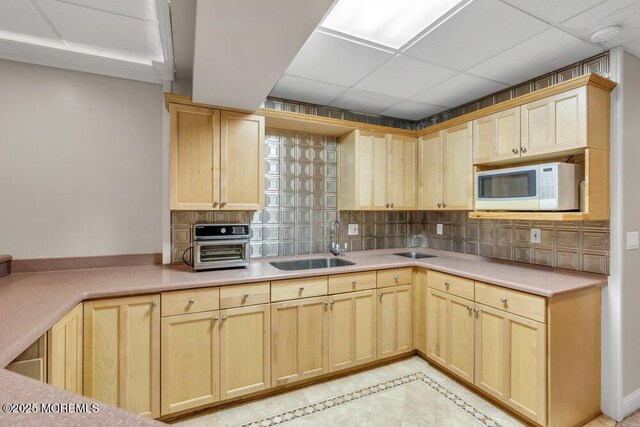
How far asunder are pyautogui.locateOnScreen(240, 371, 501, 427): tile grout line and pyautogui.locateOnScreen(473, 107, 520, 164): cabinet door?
1.84 metres

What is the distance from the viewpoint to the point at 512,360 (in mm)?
1936

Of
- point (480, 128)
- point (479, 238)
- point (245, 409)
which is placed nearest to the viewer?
point (245, 409)

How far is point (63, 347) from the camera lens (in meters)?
1.48

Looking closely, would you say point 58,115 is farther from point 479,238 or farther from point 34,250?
point 479,238

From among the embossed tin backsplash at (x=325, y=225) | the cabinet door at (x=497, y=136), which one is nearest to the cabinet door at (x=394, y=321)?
the embossed tin backsplash at (x=325, y=225)

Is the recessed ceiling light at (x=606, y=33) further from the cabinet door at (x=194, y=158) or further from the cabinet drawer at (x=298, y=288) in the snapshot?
the cabinet door at (x=194, y=158)

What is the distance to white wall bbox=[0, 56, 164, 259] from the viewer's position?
6.72 feet

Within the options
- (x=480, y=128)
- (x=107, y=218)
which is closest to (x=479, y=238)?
(x=480, y=128)

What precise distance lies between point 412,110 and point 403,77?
2.78 feet

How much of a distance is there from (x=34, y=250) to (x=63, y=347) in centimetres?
103

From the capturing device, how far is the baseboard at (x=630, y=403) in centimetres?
197

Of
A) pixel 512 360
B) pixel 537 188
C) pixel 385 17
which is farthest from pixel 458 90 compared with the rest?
pixel 512 360

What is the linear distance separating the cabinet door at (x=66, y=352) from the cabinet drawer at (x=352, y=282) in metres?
1.58

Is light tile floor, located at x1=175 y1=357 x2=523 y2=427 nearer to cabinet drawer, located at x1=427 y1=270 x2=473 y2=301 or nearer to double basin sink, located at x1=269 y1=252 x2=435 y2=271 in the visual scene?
cabinet drawer, located at x1=427 y1=270 x2=473 y2=301
